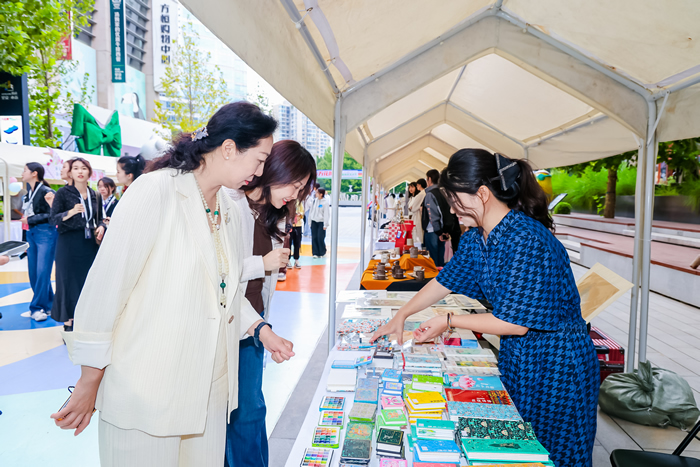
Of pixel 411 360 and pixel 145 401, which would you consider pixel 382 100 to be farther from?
pixel 145 401

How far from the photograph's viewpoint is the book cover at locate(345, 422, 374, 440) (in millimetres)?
1081

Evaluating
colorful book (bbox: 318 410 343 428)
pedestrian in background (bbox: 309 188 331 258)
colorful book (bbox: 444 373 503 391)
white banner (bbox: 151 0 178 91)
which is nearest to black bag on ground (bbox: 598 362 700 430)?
colorful book (bbox: 444 373 503 391)

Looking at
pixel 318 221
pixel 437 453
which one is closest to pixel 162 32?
pixel 318 221

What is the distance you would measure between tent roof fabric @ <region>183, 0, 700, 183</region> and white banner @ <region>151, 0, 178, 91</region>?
2571 centimetres

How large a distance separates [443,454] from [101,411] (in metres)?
0.81

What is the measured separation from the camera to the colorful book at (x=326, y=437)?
105 centimetres

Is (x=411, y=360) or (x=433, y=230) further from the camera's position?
(x=433, y=230)

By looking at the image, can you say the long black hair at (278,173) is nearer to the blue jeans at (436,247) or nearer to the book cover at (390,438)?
the book cover at (390,438)

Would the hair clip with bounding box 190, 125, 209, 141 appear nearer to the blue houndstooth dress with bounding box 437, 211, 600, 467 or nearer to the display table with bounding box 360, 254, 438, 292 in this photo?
the blue houndstooth dress with bounding box 437, 211, 600, 467

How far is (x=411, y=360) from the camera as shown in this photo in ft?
4.95

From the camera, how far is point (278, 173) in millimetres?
1720

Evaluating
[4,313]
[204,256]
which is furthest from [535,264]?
[4,313]

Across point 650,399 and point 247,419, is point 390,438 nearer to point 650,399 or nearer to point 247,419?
point 247,419

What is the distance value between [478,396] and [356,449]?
479 mm
